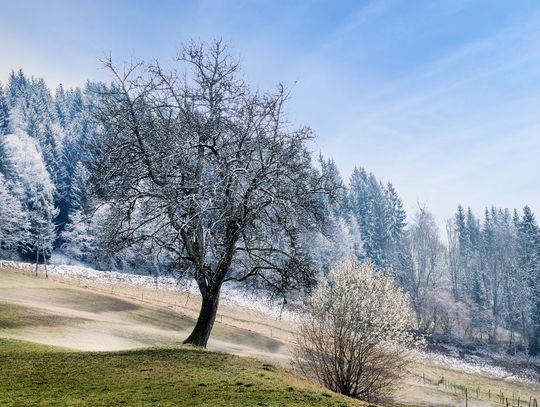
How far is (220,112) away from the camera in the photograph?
58.6 feet

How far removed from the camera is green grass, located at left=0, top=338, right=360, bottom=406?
8.65m

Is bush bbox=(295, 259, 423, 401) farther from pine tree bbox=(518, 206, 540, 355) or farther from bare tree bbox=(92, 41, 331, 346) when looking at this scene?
pine tree bbox=(518, 206, 540, 355)

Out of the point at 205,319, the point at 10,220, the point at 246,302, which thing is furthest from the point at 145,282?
the point at 205,319

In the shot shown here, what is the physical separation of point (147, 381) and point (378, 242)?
9468cm

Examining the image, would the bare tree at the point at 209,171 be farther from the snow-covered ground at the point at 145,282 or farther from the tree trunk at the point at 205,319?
the snow-covered ground at the point at 145,282

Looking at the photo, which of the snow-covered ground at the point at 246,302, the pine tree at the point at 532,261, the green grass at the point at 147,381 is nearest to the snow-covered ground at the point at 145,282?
the snow-covered ground at the point at 246,302

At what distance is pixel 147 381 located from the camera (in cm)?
1020

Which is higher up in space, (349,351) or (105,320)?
(349,351)

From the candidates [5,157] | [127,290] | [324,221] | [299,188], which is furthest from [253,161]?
[5,157]

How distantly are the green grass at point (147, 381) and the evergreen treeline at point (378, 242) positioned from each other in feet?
135

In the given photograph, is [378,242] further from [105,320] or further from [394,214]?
[105,320]

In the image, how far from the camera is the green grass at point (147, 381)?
8652 mm

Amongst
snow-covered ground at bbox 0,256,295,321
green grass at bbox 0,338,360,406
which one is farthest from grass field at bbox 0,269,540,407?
snow-covered ground at bbox 0,256,295,321

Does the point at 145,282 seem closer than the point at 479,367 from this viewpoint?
No
